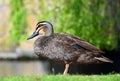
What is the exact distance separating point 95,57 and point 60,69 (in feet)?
33.5

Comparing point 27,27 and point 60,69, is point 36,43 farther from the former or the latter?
point 60,69

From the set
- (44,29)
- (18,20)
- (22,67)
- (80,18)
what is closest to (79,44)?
(44,29)

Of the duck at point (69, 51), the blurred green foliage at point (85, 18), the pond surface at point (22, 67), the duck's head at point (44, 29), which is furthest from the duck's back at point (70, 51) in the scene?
the pond surface at point (22, 67)

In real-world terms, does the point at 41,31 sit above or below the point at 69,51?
above

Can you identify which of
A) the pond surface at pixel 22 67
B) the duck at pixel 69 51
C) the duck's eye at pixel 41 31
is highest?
the duck's eye at pixel 41 31

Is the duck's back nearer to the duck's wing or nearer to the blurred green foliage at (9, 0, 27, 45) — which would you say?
the duck's wing

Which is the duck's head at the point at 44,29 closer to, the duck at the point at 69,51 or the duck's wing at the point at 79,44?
the duck at the point at 69,51

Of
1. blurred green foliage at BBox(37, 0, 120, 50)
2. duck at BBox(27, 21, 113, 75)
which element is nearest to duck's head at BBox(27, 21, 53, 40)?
duck at BBox(27, 21, 113, 75)

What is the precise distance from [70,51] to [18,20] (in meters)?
8.40

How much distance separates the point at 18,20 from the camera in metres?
21.0

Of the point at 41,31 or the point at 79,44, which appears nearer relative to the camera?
the point at 79,44

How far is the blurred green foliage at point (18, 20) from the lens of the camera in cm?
2078

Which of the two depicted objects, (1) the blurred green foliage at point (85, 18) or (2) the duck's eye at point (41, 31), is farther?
(1) the blurred green foliage at point (85, 18)

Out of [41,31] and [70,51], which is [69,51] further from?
[41,31]
